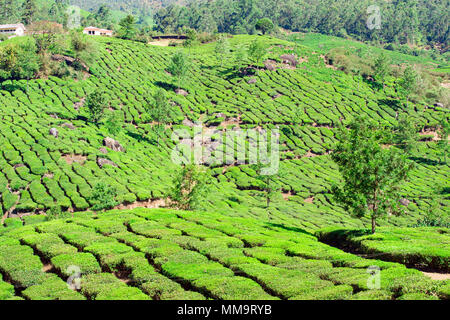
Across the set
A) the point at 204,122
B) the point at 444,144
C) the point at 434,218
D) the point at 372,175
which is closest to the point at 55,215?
the point at 372,175

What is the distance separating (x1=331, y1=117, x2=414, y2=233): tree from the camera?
31891mm

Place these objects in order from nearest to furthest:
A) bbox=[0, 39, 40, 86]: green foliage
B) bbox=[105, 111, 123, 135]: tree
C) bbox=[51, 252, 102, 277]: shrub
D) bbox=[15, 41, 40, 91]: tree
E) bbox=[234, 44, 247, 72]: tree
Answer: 1. bbox=[51, 252, 102, 277]: shrub
2. bbox=[105, 111, 123, 135]: tree
3. bbox=[15, 41, 40, 91]: tree
4. bbox=[0, 39, 40, 86]: green foliage
5. bbox=[234, 44, 247, 72]: tree

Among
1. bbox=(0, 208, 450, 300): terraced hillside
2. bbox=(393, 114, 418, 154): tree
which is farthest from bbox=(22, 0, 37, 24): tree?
bbox=(0, 208, 450, 300): terraced hillside

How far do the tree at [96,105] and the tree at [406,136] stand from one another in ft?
252

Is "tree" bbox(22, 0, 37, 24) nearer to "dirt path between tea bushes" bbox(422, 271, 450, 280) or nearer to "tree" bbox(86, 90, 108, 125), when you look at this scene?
"tree" bbox(86, 90, 108, 125)

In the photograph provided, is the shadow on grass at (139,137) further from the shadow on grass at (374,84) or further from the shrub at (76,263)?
the shadow on grass at (374,84)

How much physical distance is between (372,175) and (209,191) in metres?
23.1

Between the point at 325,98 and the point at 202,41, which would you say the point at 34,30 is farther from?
the point at 325,98

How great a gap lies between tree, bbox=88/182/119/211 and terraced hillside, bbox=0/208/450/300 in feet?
45.1

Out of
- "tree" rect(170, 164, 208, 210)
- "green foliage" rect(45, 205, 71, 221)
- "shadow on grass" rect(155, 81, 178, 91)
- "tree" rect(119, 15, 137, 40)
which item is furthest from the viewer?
"tree" rect(119, 15, 137, 40)

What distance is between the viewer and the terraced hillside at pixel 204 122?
5725 centimetres
